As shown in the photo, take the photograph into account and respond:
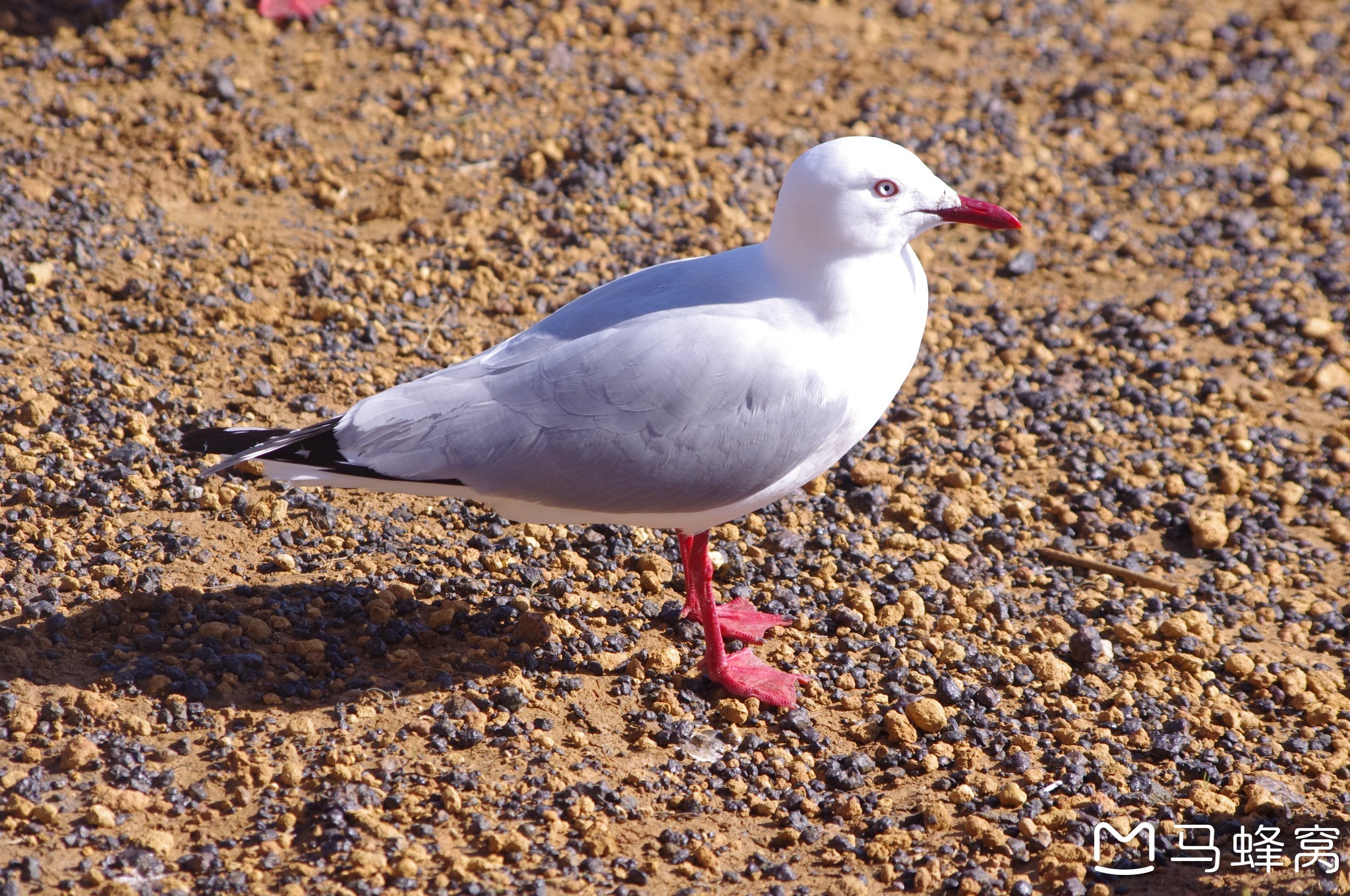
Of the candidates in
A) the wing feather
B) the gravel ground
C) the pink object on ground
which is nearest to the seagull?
the wing feather

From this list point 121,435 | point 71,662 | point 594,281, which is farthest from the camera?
point 594,281

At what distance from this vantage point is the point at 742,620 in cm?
462

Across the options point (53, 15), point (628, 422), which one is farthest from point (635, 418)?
point (53, 15)

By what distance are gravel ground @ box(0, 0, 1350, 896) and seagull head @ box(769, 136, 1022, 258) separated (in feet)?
4.77

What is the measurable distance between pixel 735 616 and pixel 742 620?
0.10 feet

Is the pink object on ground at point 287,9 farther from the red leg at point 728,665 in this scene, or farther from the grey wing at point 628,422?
the red leg at point 728,665

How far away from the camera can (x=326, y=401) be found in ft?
17.3

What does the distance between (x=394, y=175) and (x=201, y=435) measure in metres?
2.80

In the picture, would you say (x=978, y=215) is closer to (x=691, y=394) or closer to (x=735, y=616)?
(x=691, y=394)

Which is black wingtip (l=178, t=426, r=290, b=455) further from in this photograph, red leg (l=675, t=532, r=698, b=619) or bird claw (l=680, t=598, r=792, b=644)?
bird claw (l=680, t=598, r=792, b=644)

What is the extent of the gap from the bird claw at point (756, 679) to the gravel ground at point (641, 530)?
0.07 m

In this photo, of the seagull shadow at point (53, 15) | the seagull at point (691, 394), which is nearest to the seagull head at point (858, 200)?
the seagull at point (691, 394)

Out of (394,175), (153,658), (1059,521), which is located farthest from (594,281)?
(153,658)

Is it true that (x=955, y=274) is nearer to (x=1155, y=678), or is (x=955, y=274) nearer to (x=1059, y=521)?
(x=1059, y=521)
